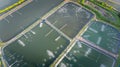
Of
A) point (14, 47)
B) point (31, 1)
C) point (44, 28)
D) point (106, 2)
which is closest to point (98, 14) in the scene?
point (106, 2)

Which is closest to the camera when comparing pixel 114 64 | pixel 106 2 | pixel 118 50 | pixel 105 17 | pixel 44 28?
pixel 114 64

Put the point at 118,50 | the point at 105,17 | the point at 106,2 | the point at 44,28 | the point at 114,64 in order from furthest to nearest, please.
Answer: the point at 106,2 → the point at 105,17 → the point at 44,28 → the point at 118,50 → the point at 114,64

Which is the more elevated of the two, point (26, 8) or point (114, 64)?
point (26, 8)

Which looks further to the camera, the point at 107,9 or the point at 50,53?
A: the point at 107,9

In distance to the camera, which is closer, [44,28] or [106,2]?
[44,28]

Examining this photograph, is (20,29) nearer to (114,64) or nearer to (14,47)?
(14,47)

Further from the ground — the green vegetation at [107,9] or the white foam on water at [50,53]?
the green vegetation at [107,9]

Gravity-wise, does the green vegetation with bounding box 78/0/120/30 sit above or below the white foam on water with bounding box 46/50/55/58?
above

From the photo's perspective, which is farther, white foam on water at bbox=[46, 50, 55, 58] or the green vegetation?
the green vegetation

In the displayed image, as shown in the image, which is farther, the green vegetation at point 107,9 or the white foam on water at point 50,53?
the green vegetation at point 107,9

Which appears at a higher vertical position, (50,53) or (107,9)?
(107,9)
